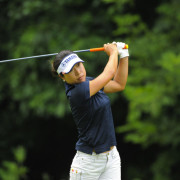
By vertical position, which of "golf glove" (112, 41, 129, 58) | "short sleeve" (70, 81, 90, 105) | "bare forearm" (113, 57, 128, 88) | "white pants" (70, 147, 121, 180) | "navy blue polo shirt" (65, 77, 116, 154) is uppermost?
"golf glove" (112, 41, 129, 58)

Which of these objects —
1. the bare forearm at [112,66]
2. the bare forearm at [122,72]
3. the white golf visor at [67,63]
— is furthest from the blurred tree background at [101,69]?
the white golf visor at [67,63]

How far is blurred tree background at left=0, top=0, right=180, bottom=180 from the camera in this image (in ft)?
16.1

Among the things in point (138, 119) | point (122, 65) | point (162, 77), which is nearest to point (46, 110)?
point (138, 119)

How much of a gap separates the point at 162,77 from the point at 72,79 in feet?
9.17

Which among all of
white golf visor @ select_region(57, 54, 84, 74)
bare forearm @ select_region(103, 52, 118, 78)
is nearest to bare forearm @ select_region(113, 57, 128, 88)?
bare forearm @ select_region(103, 52, 118, 78)

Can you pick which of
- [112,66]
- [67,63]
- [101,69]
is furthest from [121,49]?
[101,69]

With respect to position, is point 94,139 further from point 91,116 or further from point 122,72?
point 122,72

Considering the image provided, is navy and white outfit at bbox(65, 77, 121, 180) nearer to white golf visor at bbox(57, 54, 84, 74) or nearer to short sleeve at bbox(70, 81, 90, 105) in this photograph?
short sleeve at bbox(70, 81, 90, 105)

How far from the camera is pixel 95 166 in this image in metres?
2.38

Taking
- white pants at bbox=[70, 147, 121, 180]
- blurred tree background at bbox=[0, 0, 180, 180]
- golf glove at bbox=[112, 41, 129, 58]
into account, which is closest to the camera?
white pants at bbox=[70, 147, 121, 180]

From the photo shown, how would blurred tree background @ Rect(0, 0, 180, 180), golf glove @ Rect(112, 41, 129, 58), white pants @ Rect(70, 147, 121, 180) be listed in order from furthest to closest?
blurred tree background @ Rect(0, 0, 180, 180) < golf glove @ Rect(112, 41, 129, 58) < white pants @ Rect(70, 147, 121, 180)

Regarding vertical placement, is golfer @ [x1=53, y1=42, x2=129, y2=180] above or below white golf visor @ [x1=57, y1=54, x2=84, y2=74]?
below

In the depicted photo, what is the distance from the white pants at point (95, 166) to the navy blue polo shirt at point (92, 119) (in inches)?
1.8

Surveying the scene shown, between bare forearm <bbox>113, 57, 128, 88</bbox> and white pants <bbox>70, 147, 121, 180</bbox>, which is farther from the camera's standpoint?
bare forearm <bbox>113, 57, 128, 88</bbox>
